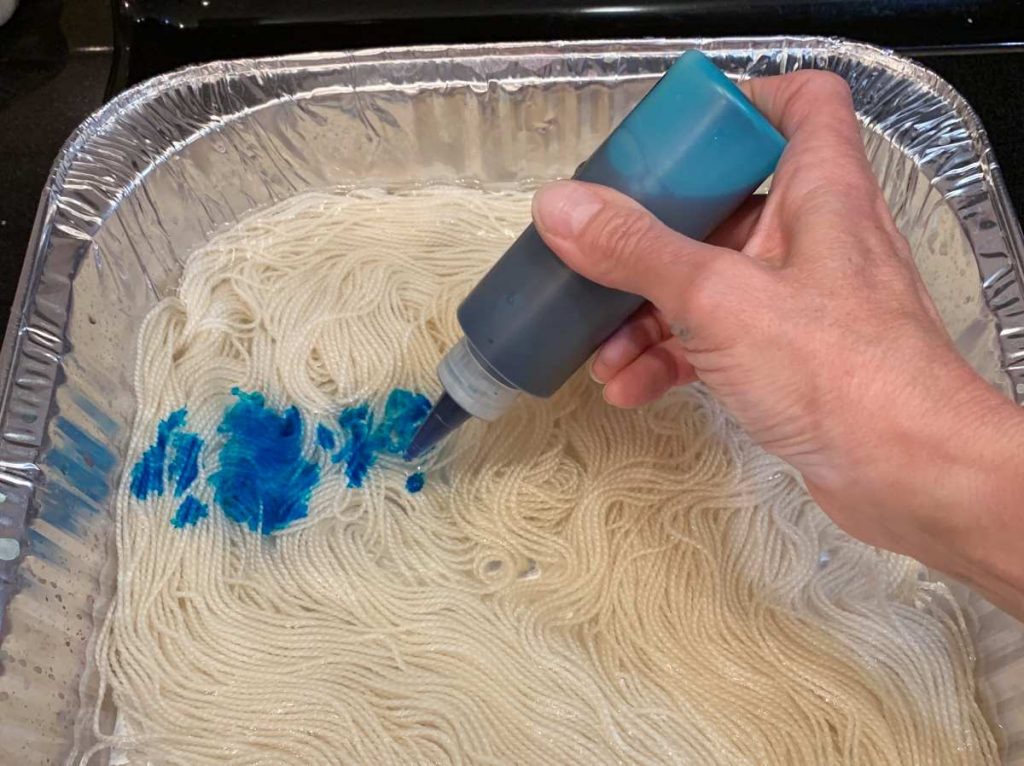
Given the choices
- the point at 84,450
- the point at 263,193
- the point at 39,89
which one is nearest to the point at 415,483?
the point at 84,450

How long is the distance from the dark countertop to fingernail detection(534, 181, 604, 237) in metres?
0.68

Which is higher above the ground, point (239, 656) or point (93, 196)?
point (93, 196)

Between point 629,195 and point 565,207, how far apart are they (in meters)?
0.06

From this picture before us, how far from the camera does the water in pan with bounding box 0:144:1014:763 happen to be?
2.53 ft

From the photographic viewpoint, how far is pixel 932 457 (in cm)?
61

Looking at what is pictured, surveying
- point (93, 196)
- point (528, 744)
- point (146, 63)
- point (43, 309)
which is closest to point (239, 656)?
point (528, 744)

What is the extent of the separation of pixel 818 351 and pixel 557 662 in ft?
1.23

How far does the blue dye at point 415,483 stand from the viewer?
901 millimetres

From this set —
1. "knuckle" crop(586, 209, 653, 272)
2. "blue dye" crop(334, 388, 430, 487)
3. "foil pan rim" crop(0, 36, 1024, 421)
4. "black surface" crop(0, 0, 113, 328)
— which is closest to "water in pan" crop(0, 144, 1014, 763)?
"foil pan rim" crop(0, 36, 1024, 421)

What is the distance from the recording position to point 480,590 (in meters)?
0.86

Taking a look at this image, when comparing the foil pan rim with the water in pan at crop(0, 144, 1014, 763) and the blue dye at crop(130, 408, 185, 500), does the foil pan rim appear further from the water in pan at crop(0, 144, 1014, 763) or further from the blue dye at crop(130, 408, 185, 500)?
the blue dye at crop(130, 408, 185, 500)

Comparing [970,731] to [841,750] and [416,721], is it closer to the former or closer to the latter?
[841,750]

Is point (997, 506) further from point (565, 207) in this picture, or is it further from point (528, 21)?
point (528, 21)

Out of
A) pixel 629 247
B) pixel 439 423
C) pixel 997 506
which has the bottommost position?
pixel 439 423
